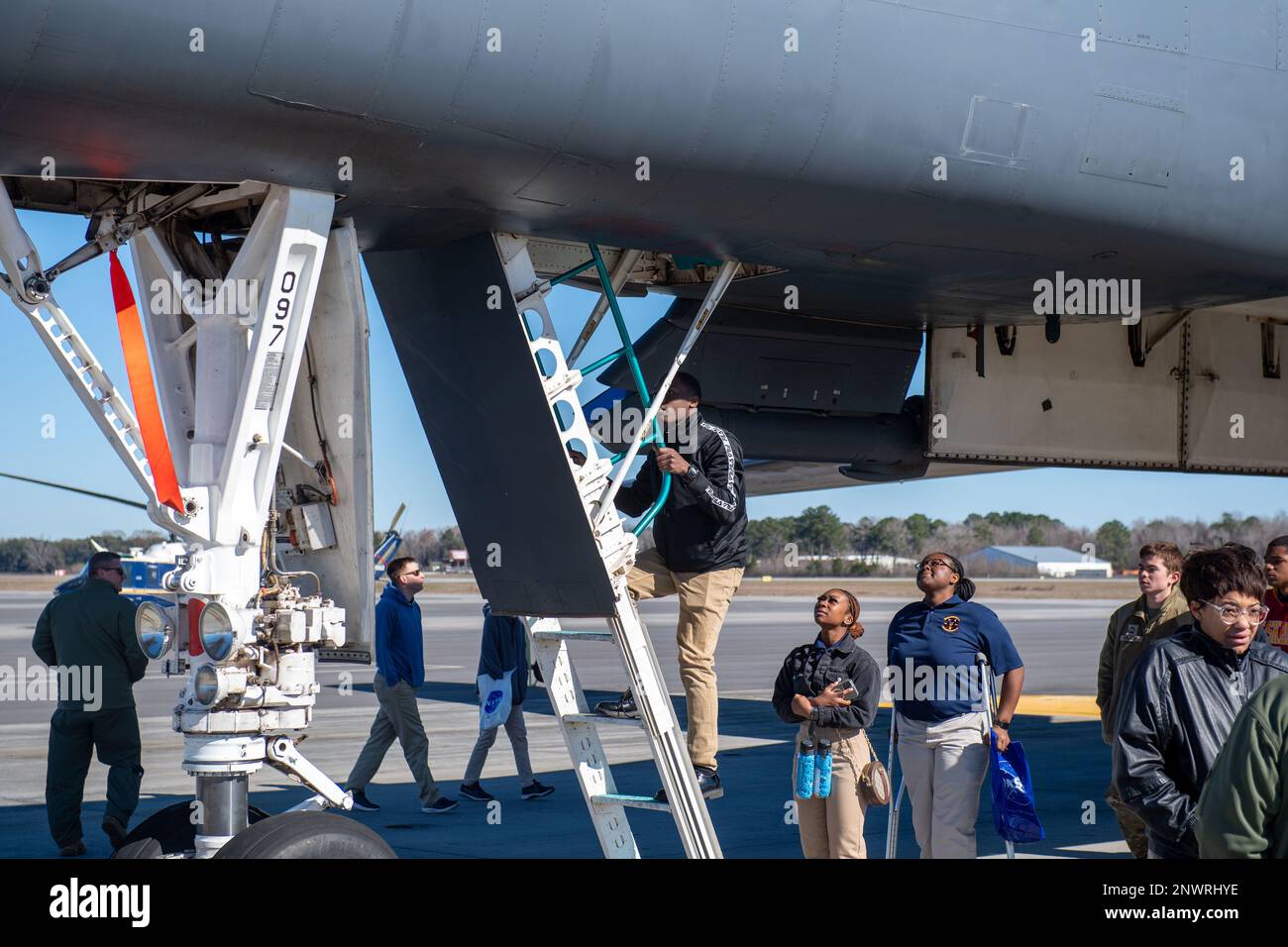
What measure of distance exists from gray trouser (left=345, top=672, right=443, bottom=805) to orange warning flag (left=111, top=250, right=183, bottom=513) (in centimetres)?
562

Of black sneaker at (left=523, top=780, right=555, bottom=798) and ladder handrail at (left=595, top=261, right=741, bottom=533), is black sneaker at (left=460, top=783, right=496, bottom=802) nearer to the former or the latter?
black sneaker at (left=523, top=780, right=555, bottom=798)

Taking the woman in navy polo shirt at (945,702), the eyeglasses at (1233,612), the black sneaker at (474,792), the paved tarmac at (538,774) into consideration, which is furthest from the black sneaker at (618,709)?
the black sneaker at (474,792)

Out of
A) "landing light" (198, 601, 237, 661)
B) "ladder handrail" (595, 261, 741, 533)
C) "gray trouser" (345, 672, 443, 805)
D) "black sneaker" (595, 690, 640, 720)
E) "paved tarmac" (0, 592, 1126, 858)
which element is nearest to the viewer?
"landing light" (198, 601, 237, 661)

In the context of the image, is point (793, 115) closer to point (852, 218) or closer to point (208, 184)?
point (852, 218)

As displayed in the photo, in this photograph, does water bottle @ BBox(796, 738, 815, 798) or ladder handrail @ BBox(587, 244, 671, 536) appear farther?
water bottle @ BBox(796, 738, 815, 798)

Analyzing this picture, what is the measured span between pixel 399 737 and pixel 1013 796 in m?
5.46

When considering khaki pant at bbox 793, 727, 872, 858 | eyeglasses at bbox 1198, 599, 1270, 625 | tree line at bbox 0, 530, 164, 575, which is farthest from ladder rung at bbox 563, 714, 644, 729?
tree line at bbox 0, 530, 164, 575

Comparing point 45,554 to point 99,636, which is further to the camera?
point 45,554

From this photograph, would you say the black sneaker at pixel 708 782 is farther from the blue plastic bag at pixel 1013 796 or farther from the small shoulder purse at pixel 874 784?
Answer: the blue plastic bag at pixel 1013 796

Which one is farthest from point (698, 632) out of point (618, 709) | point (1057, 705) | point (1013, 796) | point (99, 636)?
point (1057, 705)

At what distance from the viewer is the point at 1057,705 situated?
64.0 ft

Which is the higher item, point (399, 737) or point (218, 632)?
point (218, 632)

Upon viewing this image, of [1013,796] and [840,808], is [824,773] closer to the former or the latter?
[840,808]

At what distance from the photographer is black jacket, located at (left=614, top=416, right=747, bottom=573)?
23.7 ft
